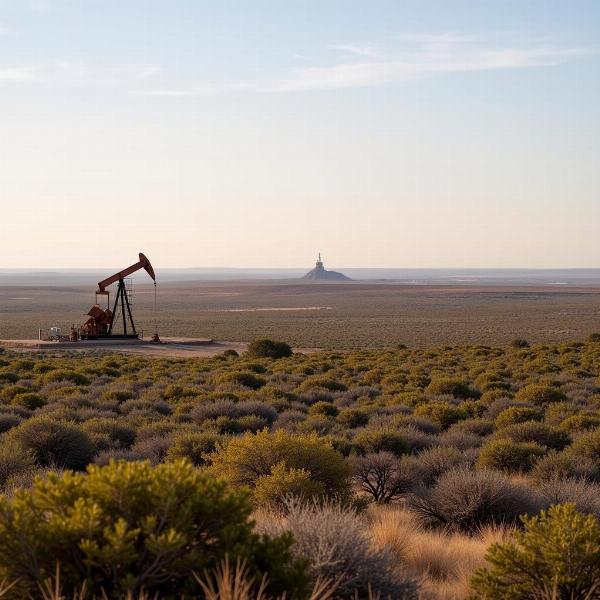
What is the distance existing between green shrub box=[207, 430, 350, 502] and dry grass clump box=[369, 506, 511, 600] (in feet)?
1.95

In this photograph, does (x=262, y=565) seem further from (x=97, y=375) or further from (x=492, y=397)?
(x=97, y=375)

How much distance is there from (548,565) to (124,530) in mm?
2811

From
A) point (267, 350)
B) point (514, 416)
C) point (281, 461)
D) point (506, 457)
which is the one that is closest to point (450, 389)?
point (514, 416)

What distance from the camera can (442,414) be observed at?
16031 millimetres

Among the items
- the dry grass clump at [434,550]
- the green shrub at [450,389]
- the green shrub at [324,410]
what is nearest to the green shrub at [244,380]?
the green shrub at [450,389]

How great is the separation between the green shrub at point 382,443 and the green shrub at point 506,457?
129cm

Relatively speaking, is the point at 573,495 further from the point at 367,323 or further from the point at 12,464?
the point at 367,323

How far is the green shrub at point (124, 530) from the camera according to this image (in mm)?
3840

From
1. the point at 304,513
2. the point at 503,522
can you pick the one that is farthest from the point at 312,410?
the point at 304,513

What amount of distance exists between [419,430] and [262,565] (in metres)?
10.7

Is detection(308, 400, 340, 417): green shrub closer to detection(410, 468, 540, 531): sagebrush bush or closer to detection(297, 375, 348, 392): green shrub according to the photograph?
detection(297, 375, 348, 392): green shrub

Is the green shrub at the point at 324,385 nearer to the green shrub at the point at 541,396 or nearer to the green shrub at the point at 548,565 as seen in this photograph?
the green shrub at the point at 541,396

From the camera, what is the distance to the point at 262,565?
4352 millimetres

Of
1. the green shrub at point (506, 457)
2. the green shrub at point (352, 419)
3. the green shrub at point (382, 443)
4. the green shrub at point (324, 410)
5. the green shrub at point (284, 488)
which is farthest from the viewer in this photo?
the green shrub at point (324, 410)
